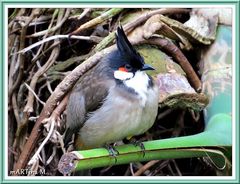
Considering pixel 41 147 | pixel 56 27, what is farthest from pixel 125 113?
pixel 56 27

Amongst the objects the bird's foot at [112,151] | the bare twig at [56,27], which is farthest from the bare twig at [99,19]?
the bird's foot at [112,151]

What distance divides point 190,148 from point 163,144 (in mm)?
112

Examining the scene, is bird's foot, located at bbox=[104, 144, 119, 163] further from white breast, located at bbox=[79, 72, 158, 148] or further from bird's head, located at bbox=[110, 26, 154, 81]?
bird's head, located at bbox=[110, 26, 154, 81]

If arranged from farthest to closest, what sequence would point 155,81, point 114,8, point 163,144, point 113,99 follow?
1. point 114,8
2. point 155,81
3. point 113,99
4. point 163,144

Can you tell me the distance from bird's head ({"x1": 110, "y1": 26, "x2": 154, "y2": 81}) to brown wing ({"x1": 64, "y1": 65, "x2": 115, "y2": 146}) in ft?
0.19

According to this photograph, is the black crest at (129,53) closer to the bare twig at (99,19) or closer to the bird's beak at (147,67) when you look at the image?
the bird's beak at (147,67)

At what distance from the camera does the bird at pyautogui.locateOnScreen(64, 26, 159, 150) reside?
2.37 metres

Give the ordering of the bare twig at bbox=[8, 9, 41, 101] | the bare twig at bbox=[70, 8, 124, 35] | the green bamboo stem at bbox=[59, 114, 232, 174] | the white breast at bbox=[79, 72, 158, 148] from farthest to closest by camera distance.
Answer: the bare twig at bbox=[8, 9, 41, 101]
the bare twig at bbox=[70, 8, 124, 35]
the white breast at bbox=[79, 72, 158, 148]
the green bamboo stem at bbox=[59, 114, 232, 174]

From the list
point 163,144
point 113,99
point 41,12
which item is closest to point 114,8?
point 41,12

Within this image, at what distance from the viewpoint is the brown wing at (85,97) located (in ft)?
7.98

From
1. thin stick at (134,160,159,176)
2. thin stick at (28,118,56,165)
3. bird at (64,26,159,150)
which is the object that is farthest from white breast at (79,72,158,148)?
thin stick at (134,160,159,176)

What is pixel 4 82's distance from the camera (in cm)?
250

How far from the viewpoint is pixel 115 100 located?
237cm

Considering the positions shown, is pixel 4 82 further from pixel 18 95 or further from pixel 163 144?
pixel 163 144
